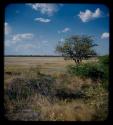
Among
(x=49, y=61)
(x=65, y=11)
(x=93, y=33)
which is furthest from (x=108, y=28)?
(x=49, y=61)

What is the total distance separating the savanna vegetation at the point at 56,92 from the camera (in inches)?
80.3

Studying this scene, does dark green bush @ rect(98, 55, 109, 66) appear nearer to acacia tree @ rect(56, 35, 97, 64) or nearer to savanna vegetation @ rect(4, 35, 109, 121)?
savanna vegetation @ rect(4, 35, 109, 121)

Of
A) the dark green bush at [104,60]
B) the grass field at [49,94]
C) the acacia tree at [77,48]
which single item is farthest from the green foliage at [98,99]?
the acacia tree at [77,48]

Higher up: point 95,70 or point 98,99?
point 95,70

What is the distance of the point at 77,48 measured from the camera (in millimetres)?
2186

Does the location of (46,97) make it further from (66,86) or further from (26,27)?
(26,27)

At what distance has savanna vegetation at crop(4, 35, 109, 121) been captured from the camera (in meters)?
2.04

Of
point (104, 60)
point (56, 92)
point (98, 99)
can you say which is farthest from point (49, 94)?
point (104, 60)

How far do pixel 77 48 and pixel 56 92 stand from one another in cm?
48

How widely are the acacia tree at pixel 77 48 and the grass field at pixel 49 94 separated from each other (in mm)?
70

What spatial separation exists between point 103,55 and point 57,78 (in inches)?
19.1

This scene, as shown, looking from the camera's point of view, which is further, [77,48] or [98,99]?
[77,48]

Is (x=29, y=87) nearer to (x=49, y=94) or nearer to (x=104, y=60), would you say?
(x=49, y=94)

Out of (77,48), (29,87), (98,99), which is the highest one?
(77,48)
